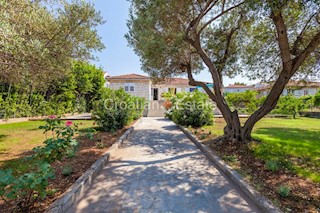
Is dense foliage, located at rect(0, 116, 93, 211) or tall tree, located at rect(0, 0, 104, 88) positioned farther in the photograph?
tall tree, located at rect(0, 0, 104, 88)

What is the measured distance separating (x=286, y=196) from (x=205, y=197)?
1293 millimetres

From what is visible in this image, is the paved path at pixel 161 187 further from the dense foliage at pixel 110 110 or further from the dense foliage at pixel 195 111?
the dense foliage at pixel 195 111

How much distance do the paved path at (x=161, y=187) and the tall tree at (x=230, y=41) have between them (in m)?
2.59

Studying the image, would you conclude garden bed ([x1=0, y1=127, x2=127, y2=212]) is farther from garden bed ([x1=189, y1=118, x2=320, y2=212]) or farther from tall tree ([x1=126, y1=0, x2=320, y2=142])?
tall tree ([x1=126, y1=0, x2=320, y2=142])

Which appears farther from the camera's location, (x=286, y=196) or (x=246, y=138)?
(x=246, y=138)

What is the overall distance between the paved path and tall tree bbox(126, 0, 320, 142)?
2.59 metres

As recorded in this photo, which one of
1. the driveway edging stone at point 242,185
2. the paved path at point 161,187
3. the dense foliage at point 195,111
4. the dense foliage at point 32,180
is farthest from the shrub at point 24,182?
the dense foliage at point 195,111

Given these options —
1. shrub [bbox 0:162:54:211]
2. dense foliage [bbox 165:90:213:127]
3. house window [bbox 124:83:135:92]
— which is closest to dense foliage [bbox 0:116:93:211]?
shrub [bbox 0:162:54:211]

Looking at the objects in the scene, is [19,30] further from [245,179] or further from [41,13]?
[245,179]

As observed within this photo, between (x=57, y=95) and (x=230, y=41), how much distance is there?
59.2 ft

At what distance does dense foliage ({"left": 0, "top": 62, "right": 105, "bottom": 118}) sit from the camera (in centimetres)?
1427

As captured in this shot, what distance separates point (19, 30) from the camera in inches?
210

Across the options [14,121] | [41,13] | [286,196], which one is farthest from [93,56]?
[14,121]

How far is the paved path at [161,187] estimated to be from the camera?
3129 mm
